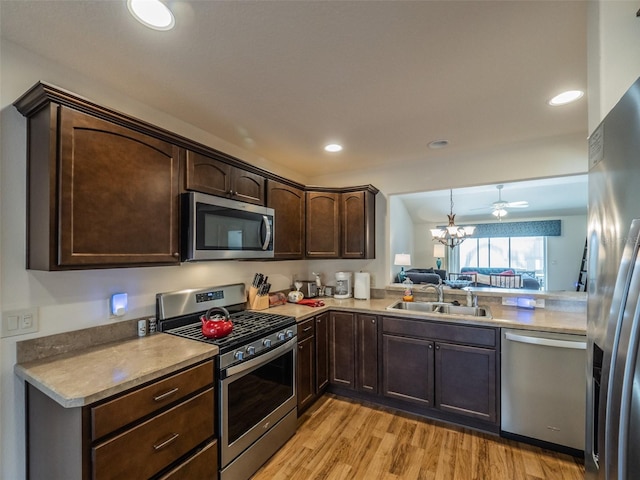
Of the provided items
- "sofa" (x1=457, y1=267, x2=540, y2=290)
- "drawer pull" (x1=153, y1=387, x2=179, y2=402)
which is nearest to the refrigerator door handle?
"drawer pull" (x1=153, y1=387, x2=179, y2=402)

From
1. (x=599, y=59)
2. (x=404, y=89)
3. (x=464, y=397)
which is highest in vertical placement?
(x=404, y=89)

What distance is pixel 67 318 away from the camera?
5.21 ft

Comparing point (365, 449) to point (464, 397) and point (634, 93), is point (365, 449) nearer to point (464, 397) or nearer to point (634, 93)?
point (464, 397)

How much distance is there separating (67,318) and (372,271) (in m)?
2.71

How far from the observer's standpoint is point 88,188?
1423mm

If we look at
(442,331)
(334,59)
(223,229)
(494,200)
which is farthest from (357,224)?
(494,200)

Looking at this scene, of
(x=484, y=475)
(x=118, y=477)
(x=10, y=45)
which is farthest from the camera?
(x=484, y=475)

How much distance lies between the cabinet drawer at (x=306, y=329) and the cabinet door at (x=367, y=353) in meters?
0.46

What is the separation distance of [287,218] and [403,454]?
2.13 m

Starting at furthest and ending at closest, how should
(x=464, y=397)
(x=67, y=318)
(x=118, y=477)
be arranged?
(x=464, y=397) < (x=67, y=318) < (x=118, y=477)

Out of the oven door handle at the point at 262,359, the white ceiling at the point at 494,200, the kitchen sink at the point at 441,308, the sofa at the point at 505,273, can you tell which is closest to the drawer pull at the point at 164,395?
the oven door handle at the point at 262,359

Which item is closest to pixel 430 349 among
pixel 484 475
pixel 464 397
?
pixel 464 397

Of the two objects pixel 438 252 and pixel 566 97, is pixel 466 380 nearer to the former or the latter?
pixel 566 97

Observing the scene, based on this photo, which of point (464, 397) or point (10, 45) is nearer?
point (10, 45)
